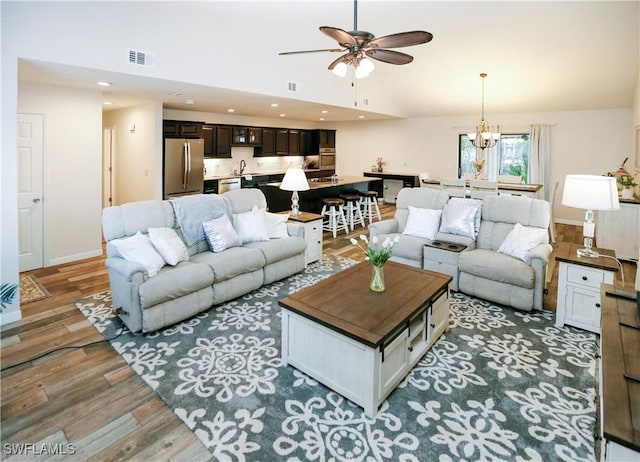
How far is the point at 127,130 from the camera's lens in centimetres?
744

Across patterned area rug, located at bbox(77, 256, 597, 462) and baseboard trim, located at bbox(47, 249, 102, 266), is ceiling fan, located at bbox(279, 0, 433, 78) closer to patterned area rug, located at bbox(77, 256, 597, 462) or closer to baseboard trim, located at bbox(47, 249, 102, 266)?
patterned area rug, located at bbox(77, 256, 597, 462)

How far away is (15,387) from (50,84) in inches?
159

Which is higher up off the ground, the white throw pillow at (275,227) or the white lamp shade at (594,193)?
the white lamp shade at (594,193)

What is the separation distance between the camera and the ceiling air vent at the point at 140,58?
421 centimetres

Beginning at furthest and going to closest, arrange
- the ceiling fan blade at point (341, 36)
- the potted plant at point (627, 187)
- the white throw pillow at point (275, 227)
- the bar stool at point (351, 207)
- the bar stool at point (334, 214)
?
the bar stool at point (351, 207)
the bar stool at point (334, 214)
the potted plant at point (627, 187)
the white throw pillow at point (275, 227)
the ceiling fan blade at point (341, 36)

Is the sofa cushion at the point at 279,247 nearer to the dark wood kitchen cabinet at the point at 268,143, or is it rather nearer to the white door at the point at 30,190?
the white door at the point at 30,190

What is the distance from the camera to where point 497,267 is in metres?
3.90

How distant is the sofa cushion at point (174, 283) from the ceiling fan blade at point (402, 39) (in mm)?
2523

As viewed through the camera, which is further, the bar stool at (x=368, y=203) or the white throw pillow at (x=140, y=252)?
the bar stool at (x=368, y=203)

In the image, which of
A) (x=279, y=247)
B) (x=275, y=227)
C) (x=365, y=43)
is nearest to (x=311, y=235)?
(x=275, y=227)

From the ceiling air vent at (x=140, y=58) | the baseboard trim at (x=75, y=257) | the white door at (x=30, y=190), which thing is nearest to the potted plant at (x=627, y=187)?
the ceiling air vent at (x=140, y=58)

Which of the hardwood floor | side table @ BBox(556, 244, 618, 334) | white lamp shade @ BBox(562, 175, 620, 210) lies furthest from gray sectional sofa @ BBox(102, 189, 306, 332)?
white lamp shade @ BBox(562, 175, 620, 210)

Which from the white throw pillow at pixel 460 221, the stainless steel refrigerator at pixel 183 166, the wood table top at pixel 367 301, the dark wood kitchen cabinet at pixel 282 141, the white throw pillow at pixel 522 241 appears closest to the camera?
the wood table top at pixel 367 301

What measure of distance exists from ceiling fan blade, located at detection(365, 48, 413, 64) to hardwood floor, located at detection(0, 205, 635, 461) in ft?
10.5
